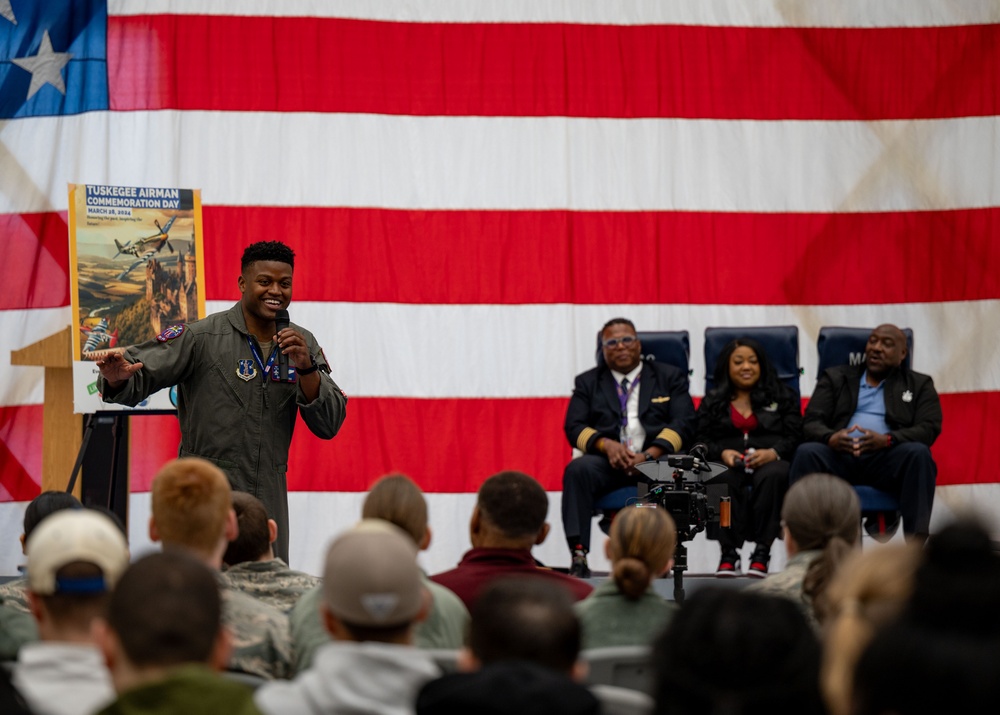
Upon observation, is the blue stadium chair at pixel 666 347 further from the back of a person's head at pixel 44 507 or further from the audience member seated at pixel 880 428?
the back of a person's head at pixel 44 507

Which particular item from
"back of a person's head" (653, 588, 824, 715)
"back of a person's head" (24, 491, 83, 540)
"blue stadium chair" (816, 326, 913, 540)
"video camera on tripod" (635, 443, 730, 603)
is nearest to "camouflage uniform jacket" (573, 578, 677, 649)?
"back of a person's head" (653, 588, 824, 715)

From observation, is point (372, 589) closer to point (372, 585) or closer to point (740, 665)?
point (372, 585)

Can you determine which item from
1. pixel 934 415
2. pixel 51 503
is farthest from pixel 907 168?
pixel 51 503

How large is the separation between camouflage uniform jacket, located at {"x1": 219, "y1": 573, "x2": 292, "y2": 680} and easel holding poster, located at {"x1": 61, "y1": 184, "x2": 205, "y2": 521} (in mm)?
2768

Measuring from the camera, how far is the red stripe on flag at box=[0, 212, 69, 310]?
19.8 feet

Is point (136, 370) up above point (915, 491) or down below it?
above

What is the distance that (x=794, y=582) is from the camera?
269cm

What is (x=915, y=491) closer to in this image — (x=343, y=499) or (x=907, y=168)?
(x=907, y=168)

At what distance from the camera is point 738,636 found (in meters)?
1.52

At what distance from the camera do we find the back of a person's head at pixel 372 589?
1804mm

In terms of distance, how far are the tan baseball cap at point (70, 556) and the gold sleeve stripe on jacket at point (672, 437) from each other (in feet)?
12.8

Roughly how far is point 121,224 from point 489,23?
2.23m

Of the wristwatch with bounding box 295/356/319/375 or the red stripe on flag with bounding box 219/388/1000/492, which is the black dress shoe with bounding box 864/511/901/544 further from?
the wristwatch with bounding box 295/356/319/375

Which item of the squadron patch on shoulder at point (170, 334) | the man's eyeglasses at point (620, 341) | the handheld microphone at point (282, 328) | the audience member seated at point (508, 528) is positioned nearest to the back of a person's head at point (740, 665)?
the audience member seated at point (508, 528)
